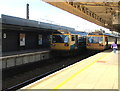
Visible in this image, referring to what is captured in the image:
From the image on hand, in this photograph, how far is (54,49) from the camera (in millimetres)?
18047

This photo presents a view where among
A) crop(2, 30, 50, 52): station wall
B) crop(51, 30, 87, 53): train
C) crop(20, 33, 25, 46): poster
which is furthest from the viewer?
crop(20, 33, 25, 46): poster

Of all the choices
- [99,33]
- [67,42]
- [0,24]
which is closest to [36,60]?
[67,42]

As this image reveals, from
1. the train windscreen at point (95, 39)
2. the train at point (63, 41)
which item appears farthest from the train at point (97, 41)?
the train at point (63, 41)

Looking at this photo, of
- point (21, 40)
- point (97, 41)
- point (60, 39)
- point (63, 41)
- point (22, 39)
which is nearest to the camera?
point (63, 41)

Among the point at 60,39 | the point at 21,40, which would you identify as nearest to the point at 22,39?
the point at 21,40

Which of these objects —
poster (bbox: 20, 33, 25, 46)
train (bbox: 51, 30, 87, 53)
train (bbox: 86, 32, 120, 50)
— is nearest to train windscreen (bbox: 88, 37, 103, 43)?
train (bbox: 86, 32, 120, 50)

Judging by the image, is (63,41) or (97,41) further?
(97,41)

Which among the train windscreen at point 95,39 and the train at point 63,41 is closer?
the train at point 63,41

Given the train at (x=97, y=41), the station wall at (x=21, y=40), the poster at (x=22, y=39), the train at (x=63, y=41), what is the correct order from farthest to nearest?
A: the train at (x=97, y=41)
the poster at (x=22, y=39)
the train at (x=63, y=41)
the station wall at (x=21, y=40)

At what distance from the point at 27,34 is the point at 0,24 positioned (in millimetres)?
6797

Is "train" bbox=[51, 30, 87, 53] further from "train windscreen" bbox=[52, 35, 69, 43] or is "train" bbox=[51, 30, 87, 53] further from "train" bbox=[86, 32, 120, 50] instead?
"train" bbox=[86, 32, 120, 50]

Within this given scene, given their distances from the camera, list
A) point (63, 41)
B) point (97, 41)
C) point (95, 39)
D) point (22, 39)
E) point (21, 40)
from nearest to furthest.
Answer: point (63, 41) < point (21, 40) < point (22, 39) < point (97, 41) < point (95, 39)

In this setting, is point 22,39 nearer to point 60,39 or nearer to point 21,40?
point 21,40

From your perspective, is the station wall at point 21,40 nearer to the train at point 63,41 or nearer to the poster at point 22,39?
the poster at point 22,39
